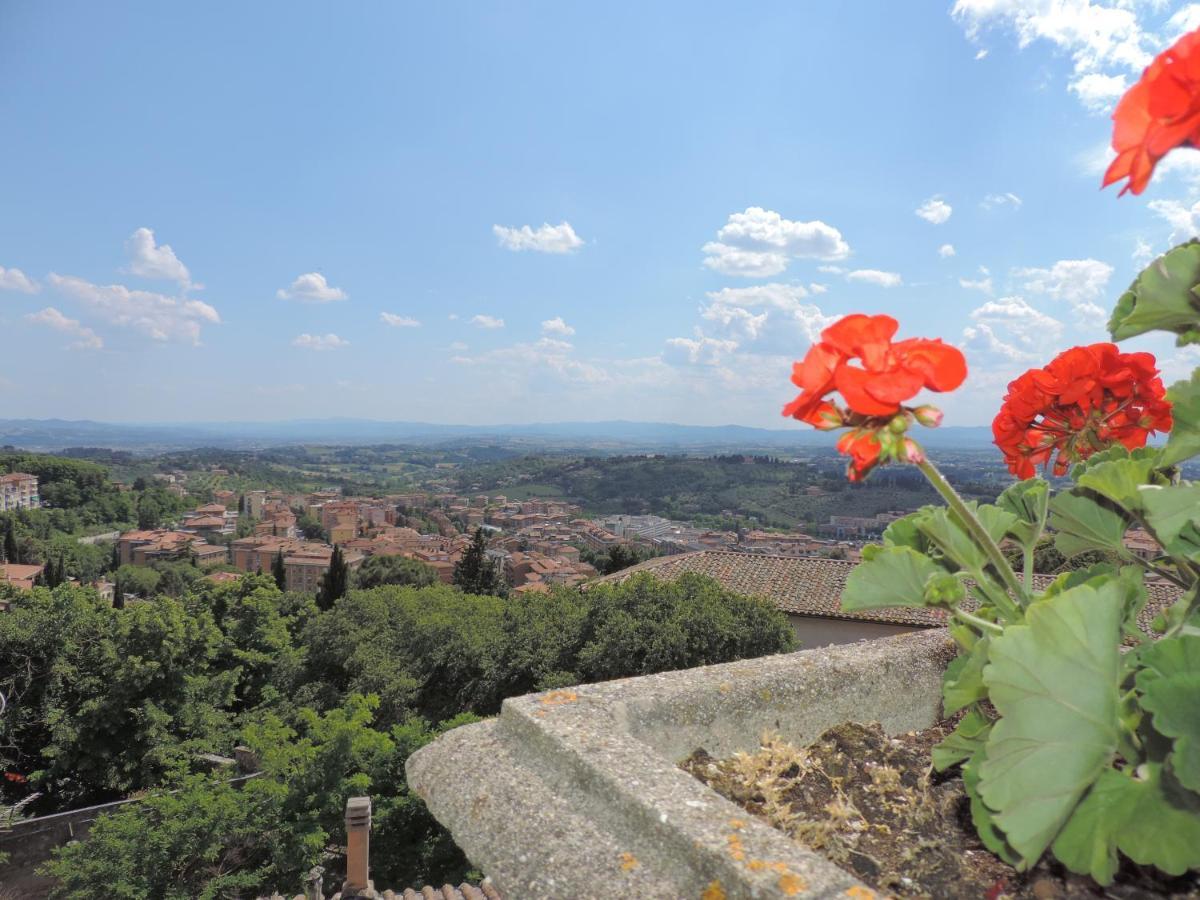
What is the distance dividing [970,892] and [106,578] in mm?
65958

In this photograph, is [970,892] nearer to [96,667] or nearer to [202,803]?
[202,803]

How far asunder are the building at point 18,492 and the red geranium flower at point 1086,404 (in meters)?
96.6

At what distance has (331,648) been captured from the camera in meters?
20.8

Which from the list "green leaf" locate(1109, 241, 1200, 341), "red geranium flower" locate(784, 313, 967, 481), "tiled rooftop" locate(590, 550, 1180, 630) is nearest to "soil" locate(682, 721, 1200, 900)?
"red geranium flower" locate(784, 313, 967, 481)

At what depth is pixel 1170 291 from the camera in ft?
3.67

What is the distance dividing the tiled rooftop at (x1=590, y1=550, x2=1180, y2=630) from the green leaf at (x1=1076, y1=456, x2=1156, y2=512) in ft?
54.0

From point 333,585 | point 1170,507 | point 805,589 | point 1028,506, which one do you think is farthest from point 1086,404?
point 333,585

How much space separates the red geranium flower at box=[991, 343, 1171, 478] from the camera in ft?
5.13

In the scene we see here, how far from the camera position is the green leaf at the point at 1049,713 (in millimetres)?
978

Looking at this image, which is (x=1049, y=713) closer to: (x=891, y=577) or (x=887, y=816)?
(x=891, y=577)

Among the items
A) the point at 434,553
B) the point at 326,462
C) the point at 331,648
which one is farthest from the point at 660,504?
the point at 326,462

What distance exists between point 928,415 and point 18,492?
346 ft

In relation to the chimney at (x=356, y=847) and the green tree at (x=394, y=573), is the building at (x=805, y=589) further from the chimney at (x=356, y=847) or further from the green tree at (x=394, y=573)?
the green tree at (x=394, y=573)

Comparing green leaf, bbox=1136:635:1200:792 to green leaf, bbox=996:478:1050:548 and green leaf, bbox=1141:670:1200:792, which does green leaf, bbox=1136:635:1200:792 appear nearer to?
green leaf, bbox=1141:670:1200:792
